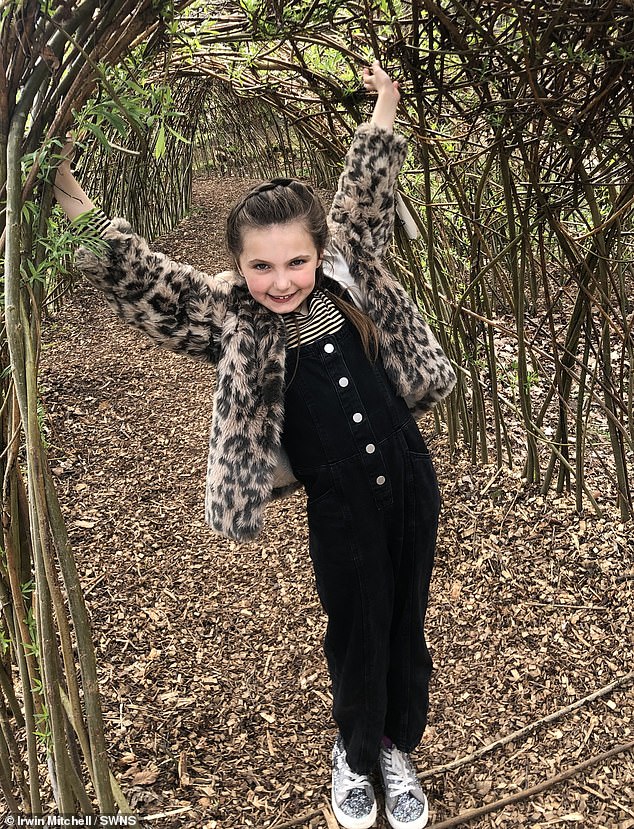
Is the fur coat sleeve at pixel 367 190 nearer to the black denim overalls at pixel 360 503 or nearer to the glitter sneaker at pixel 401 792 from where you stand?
the black denim overalls at pixel 360 503

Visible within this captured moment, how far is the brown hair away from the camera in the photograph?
1.16 m

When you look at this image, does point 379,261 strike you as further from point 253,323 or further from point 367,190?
point 253,323

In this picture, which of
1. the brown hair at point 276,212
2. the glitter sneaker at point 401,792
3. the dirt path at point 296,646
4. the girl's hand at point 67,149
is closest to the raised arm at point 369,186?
the brown hair at point 276,212

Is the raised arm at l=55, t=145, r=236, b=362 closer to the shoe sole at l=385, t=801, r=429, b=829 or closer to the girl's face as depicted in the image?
the girl's face

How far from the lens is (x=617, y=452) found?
218cm

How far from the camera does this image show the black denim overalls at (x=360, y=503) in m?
1.24

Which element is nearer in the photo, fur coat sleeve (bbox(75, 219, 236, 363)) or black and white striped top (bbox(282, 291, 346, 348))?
fur coat sleeve (bbox(75, 219, 236, 363))

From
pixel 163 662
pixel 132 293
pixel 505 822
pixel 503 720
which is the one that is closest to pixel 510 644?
pixel 503 720

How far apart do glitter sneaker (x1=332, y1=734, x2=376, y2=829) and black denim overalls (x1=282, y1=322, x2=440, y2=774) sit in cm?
19

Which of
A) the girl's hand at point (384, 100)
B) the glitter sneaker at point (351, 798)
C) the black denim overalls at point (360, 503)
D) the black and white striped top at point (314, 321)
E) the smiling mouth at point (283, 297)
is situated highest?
the girl's hand at point (384, 100)

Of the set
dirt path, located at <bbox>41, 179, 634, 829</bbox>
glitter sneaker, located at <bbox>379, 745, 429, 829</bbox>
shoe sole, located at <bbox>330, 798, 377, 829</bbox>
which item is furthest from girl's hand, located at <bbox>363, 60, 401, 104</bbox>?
shoe sole, located at <bbox>330, 798, 377, 829</bbox>

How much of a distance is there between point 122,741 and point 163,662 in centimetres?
30

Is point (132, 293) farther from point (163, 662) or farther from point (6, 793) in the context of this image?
point (163, 662)

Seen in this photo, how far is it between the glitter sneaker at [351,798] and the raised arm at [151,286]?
3.41ft
